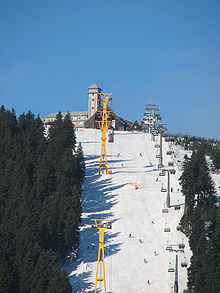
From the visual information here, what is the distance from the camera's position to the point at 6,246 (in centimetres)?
4962

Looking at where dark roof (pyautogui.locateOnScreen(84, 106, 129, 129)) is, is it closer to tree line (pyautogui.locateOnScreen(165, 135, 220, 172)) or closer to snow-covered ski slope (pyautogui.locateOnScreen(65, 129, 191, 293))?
tree line (pyautogui.locateOnScreen(165, 135, 220, 172))

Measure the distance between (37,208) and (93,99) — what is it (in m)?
97.0

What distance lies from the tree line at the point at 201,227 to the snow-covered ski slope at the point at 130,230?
6.68 feet

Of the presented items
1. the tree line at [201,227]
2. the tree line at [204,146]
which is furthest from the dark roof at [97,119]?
the tree line at [201,227]

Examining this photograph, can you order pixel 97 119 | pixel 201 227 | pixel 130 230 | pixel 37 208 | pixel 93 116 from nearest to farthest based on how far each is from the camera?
pixel 201 227 → pixel 37 208 → pixel 130 230 → pixel 97 119 → pixel 93 116

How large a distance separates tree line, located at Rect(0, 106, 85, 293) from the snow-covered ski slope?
2.60m

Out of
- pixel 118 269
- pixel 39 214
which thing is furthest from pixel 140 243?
pixel 39 214

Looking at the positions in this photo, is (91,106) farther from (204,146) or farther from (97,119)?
(204,146)

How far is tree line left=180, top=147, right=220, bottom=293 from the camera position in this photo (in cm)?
4466

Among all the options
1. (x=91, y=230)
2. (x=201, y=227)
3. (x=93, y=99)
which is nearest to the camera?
(x=201, y=227)

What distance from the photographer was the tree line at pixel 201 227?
44.7m

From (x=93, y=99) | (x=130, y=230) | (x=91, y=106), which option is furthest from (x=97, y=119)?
(x=130, y=230)

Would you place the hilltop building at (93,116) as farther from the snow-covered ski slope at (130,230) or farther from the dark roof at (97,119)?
the snow-covered ski slope at (130,230)

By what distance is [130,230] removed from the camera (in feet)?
192
